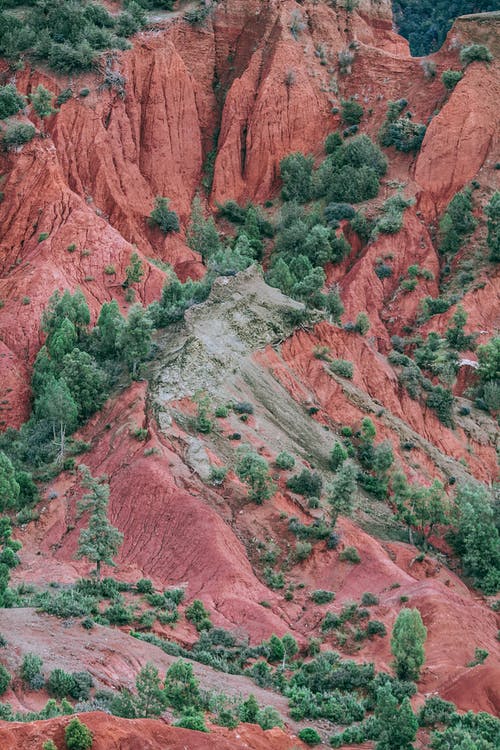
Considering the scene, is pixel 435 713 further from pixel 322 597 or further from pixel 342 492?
pixel 342 492

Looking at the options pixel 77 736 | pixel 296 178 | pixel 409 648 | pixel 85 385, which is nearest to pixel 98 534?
pixel 409 648

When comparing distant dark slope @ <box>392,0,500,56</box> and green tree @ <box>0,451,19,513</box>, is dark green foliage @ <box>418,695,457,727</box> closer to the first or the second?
green tree @ <box>0,451,19,513</box>

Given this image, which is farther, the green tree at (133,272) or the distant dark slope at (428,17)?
the distant dark slope at (428,17)

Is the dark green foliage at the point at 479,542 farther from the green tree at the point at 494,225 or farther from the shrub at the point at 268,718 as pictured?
the green tree at the point at 494,225

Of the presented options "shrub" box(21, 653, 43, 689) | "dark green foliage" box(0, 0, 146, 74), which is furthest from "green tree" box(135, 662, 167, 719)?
"dark green foliage" box(0, 0, 146, 74)

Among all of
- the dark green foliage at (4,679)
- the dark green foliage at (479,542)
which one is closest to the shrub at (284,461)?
the dark green foliage at (479,542)

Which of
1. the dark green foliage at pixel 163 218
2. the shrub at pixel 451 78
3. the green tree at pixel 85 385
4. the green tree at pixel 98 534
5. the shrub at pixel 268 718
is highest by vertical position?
the shrub at pixel 451 78
